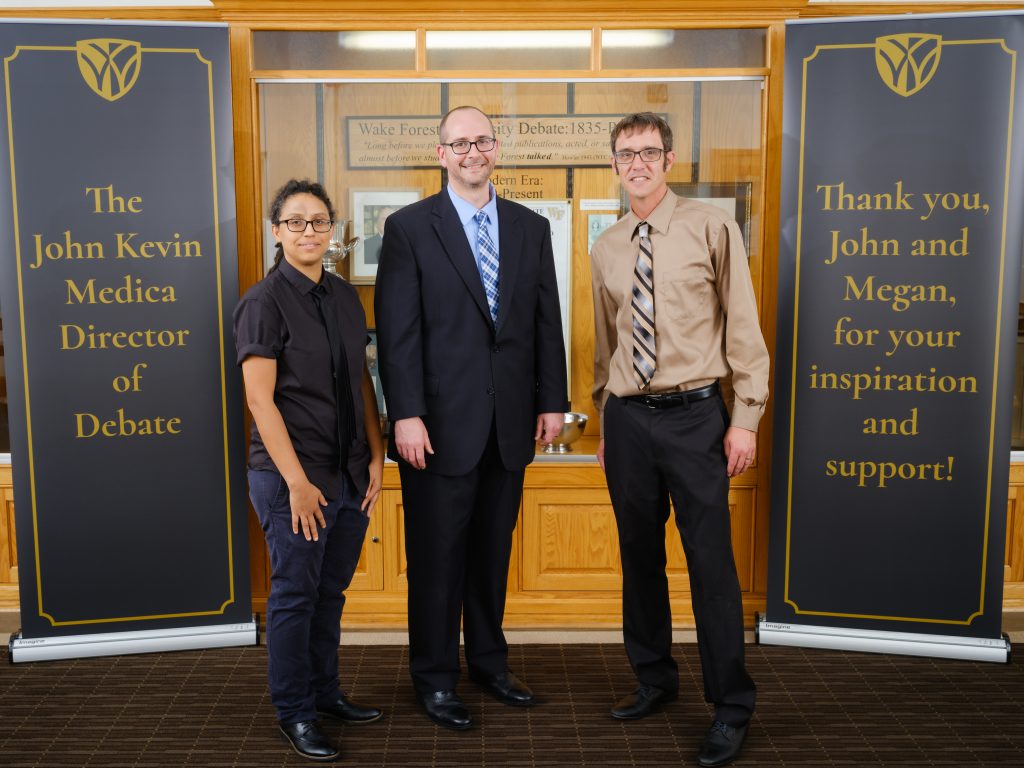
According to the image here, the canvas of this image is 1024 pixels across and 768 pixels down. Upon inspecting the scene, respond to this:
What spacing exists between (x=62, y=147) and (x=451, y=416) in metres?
1.63

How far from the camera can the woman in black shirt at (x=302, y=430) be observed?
7.29ft

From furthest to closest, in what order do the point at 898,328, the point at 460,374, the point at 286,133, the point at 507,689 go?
the point at 286,133, the point at 898,328, the point at 507,689, the point at 460,374

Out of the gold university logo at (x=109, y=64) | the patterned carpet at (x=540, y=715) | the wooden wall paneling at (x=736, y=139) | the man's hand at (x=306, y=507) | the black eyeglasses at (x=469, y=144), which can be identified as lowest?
the patterned carpet at (x=540, y=715)

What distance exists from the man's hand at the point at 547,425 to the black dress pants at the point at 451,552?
125 mm

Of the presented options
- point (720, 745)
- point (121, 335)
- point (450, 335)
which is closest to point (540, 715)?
point (720, 745)

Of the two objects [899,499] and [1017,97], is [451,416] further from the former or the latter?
[1017,97]

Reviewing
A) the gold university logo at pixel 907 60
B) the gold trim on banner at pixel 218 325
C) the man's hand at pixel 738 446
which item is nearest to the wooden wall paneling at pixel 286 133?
the gold trim on banner at pixel 218 325

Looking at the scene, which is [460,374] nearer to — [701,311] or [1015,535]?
[701,311]

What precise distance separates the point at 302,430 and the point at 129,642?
1.36 metres

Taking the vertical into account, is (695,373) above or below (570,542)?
above

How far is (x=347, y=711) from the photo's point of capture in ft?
8.48

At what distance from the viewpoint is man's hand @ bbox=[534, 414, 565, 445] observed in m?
2.60

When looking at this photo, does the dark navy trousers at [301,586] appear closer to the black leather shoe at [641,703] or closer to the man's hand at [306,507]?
the man's hand at [306,507]

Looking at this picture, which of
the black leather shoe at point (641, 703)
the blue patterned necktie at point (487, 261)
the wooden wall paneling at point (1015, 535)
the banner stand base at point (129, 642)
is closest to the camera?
the blue patterned necktie at point (487, 261)
